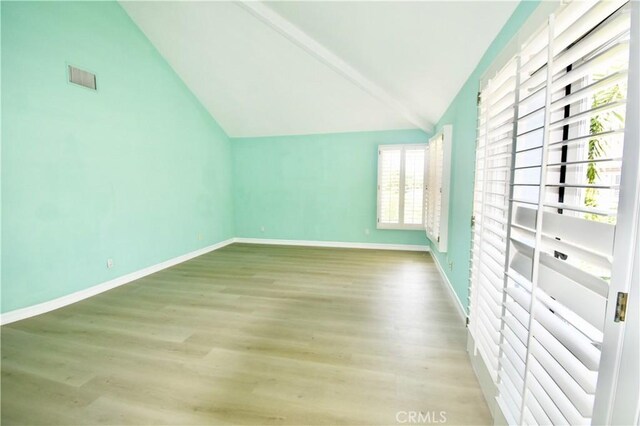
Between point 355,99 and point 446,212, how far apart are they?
233 cm

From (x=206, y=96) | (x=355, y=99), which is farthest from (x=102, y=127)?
(x=355, y=99)

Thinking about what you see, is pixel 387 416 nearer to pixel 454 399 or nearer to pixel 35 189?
pixel 454 399

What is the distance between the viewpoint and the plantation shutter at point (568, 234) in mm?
755

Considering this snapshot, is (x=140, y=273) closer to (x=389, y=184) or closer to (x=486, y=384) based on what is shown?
(x=486, y=384)

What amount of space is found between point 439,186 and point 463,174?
3.32 feet

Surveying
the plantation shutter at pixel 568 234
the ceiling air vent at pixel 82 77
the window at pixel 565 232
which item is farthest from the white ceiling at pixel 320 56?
the ceiling air vent at pixel 82 77

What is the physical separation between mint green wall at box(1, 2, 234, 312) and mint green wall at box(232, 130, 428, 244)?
58.2 inches

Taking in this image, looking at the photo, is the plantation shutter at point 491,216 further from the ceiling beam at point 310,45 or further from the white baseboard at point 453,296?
the ceiling beam at point 310,45

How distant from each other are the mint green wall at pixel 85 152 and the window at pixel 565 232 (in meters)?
3.91

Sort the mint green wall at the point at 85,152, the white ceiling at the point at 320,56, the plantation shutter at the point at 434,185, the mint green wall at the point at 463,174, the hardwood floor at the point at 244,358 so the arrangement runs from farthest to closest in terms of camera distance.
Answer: the plantation shutter at the point at 434,185 < the mint green wall at the point at 85,152 < the mint green wall at the point at 463,174 < the white ceiling at the point at 320,56 < the hardwood floor at the point at 244,358

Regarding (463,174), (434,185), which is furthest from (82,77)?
(434,185)

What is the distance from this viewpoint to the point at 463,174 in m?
2.68

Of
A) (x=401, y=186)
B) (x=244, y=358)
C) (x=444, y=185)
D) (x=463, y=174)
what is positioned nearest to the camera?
(x=244, y=358)

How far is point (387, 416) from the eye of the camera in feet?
4.87
